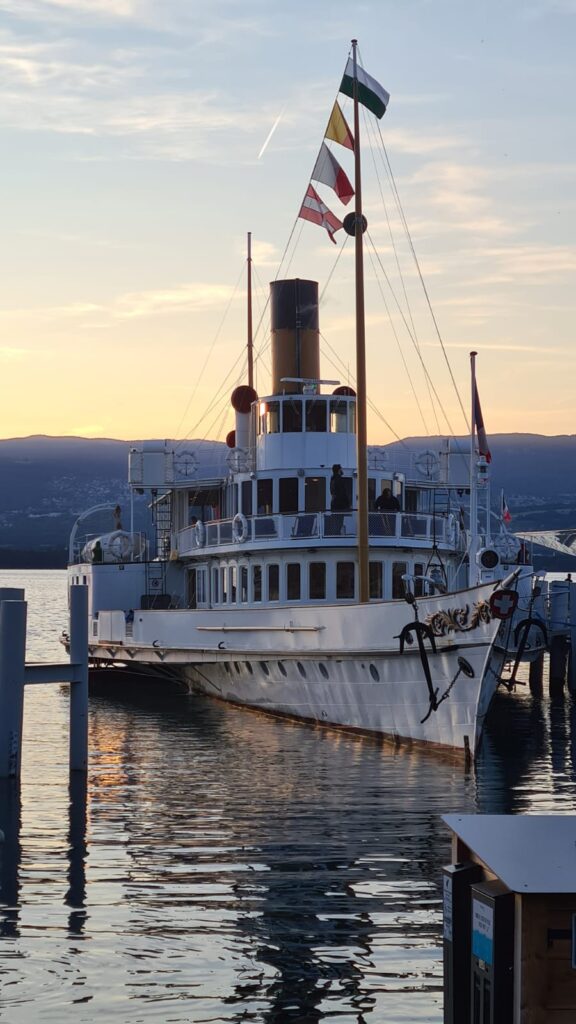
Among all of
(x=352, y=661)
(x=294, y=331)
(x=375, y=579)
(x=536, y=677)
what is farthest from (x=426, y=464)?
(x=352, y=661)

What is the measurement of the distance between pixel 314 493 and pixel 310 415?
8.73ft

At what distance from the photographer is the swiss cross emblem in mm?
24609

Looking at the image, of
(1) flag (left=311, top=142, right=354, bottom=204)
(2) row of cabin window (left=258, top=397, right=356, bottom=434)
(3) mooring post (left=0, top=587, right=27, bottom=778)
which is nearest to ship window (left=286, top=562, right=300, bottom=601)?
(2) row of cabin window (left=258, top=397, right=356, bottom=434)

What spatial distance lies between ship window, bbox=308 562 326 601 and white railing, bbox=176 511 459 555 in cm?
79

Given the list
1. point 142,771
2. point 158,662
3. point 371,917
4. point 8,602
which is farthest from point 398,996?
point 158,662

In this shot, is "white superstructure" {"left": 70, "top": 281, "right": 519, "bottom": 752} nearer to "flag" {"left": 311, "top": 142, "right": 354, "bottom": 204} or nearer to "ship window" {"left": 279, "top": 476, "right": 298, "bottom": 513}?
"ship window" {"left": 279, "top": 476, "right": 298, "bottom": 513}

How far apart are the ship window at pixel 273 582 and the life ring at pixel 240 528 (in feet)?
3.47

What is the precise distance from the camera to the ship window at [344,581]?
111 feet

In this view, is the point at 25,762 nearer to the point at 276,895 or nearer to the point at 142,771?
the point at 142,771

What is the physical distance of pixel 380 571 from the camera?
113 ft

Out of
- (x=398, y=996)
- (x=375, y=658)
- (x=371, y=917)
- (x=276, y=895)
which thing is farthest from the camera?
(x=375, y=658)

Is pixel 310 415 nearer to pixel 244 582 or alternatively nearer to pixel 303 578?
pixel 244 582

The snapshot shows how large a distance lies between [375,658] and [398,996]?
55.3ft

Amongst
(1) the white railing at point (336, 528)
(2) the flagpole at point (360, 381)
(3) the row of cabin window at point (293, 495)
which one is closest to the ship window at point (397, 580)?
(1) the white railing at point (336, 528)
